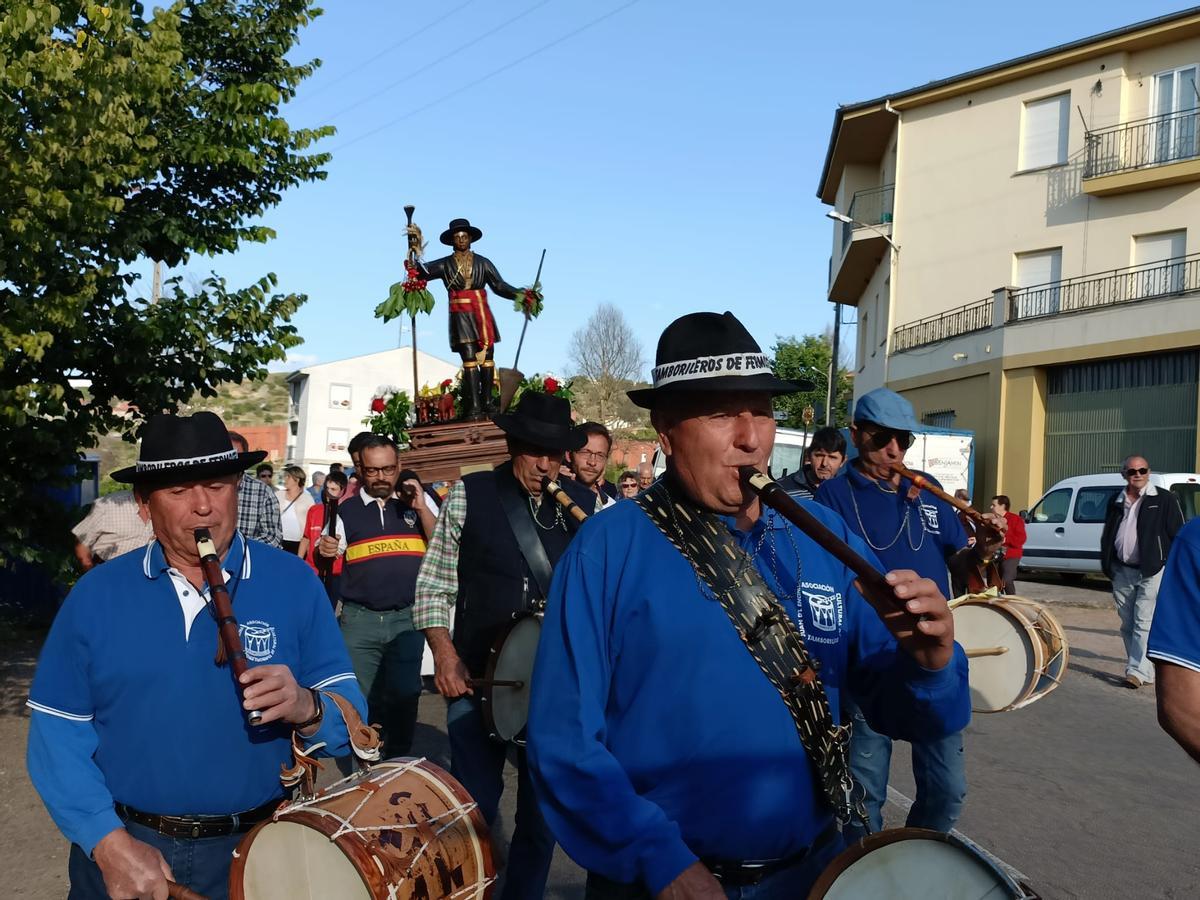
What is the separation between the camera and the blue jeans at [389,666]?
22.7ft

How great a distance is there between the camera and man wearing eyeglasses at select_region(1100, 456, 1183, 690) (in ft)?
37.9

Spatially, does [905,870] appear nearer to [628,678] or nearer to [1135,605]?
[628,678]

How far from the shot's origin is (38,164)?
661cm

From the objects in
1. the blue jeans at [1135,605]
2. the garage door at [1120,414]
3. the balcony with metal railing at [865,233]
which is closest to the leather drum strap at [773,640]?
the blue jeans at [1135,605]

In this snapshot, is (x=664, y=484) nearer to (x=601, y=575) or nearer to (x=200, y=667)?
(x=601, y=575)

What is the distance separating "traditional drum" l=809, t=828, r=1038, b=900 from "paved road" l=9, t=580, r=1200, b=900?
3441mm

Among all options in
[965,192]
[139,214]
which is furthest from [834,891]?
[965,192]

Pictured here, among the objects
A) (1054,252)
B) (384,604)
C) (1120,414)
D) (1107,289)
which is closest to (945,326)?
(1054,252)

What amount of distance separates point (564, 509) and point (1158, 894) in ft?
11.2

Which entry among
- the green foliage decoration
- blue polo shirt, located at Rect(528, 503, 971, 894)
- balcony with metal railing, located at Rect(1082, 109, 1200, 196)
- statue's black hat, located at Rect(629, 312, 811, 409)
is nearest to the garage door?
balcony with metal railing, located at Rect(1082, 109, 1200, 196)

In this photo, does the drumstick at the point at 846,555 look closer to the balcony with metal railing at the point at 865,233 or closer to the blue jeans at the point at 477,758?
the blue jeans at the point at 477,758

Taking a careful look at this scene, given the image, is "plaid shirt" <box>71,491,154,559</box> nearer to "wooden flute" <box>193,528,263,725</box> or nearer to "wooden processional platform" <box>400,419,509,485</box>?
"wooden processional platform" <box>400,419,509,485</box>

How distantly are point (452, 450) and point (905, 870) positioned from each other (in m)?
8.68

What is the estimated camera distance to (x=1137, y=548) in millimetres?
11656
